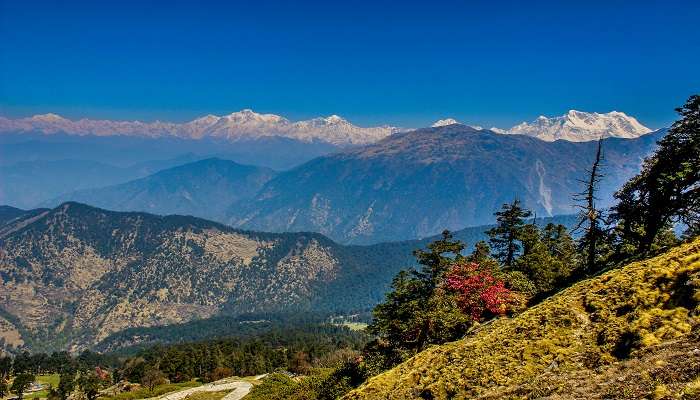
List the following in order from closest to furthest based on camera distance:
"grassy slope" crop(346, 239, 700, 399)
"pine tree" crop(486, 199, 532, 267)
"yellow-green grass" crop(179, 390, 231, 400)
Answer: "grassy slope" crop(346, 239, 700, 399) < "pine tree" crop(486, 199, 532, 267) < "yellow-green grass" crop(179, 390, 231, 400)

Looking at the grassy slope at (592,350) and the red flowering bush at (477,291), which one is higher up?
the grassy slope at (592,350)

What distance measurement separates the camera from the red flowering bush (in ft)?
173

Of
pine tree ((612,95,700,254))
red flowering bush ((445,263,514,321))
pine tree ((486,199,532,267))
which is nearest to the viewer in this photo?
pine tree ((612,95,700,254))

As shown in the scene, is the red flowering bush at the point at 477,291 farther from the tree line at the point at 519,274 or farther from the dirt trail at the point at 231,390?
the dirt trail at the point at 231,390

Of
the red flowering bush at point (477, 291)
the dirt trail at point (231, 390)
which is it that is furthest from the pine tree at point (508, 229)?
the dirt trail at point (231, 390)

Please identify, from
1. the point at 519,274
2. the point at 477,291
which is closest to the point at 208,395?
the point at 519,274

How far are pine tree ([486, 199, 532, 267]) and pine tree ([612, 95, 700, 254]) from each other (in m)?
35.9

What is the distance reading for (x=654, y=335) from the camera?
2081 centimetres

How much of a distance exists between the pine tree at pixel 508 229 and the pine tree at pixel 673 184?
35938 millimetres

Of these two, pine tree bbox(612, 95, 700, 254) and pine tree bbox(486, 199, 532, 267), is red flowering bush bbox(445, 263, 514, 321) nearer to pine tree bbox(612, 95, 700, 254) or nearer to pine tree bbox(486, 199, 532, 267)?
pine tree bbox(612, 95, 700, 254)

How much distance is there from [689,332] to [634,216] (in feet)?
107

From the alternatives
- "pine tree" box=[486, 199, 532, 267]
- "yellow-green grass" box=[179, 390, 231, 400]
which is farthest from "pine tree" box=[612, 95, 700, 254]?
"yellow-green grass" box=[179, 390, 231, 400]

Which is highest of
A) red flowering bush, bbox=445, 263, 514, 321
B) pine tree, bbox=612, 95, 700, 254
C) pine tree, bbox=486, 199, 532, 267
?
pine tree, bbox=612, 95, 700, 254

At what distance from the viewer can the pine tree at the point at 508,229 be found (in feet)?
285
